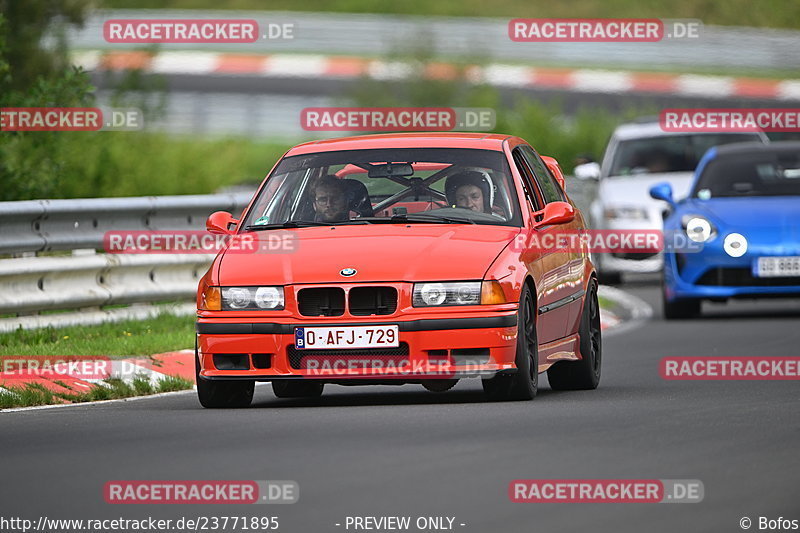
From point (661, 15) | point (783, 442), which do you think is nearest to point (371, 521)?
point (783, 442)

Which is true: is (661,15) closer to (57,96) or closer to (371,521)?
(57,96)

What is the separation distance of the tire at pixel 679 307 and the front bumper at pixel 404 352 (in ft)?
29.7

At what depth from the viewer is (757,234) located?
59.8 ft

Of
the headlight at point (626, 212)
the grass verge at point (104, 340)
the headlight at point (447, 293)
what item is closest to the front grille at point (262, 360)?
the headlight at point (447, 293)

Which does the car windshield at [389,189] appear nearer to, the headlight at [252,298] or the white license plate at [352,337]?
the headlight at [252,298]

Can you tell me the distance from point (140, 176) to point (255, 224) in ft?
48.5

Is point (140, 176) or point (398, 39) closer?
point (140, 176)

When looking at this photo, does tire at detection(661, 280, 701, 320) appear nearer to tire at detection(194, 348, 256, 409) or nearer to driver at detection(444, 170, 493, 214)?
driver at detection(444, 170, 493, 214)

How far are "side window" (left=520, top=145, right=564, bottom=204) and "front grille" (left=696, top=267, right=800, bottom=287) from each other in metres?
5.96

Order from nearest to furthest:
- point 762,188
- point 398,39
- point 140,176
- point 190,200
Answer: point 190,200
point 762,188
point 140,176
point 398,39

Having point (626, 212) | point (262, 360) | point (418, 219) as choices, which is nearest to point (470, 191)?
point (418, 219)

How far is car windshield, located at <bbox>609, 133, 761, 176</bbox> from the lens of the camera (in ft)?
81.4

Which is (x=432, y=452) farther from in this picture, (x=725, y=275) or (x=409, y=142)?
(x=725, y=275)

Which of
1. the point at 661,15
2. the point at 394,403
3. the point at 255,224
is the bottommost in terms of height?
the point at 394,403
